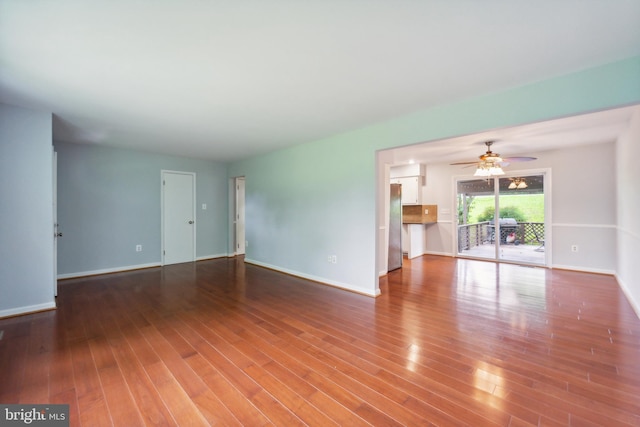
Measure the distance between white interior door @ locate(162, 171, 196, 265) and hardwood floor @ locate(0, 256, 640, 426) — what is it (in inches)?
75.9

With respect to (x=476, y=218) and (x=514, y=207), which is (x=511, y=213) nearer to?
(x=514, y=207)

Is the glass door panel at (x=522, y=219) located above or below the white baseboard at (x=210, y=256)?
above

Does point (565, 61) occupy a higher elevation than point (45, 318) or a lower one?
higher

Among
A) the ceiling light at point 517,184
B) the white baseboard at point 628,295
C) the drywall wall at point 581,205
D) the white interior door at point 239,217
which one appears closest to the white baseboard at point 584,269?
the drywall wall at point 581,205

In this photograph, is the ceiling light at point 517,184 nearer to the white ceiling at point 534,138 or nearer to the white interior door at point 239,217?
the white ceiling at point 534,138

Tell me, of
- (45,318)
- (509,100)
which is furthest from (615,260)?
(45,318)

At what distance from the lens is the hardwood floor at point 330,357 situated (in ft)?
5.41

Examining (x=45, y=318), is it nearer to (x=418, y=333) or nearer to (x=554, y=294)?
(x=418, y=333)

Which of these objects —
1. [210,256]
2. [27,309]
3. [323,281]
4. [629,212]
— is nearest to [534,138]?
[629,212]

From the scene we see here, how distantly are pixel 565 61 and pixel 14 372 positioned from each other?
191 inches

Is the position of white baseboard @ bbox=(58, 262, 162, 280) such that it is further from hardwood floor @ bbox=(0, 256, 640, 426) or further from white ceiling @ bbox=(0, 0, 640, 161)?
white ceiling @ bbox=(0, 0, 640, 161)

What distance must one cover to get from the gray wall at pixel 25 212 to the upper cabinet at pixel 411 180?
6768mm

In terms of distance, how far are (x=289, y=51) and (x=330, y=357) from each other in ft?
8.01

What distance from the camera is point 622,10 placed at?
158cm
